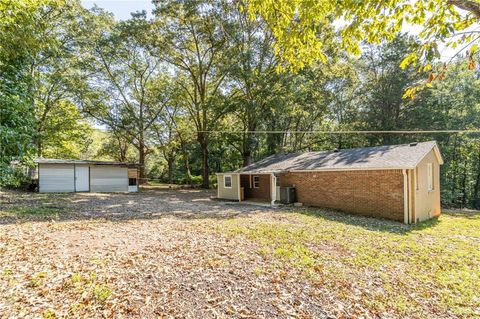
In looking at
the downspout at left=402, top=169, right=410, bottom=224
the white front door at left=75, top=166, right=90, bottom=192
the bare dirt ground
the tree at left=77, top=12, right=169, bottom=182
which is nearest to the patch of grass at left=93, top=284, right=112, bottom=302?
the bare dirt ground

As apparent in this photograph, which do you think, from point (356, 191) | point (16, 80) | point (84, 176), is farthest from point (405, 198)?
point (84, 176)

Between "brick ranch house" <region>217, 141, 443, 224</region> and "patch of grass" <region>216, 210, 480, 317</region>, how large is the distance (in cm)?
162

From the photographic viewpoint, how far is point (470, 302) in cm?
408

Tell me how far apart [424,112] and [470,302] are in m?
22.7

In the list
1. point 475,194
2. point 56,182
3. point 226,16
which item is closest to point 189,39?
point 226,16

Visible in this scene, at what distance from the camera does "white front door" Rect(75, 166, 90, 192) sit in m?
20.2

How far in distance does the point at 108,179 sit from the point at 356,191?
18671mm

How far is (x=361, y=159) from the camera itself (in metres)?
13.0

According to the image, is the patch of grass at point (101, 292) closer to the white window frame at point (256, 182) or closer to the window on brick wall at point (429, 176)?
the window on brick wall at point (429, 176)

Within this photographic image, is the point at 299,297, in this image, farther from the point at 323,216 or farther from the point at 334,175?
the point at 334,175

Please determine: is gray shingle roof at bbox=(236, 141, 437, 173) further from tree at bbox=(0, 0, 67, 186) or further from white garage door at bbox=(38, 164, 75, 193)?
white garage door at bbox=(38, 164, 75, 193)

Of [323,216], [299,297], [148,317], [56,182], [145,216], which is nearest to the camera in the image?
[148,317]

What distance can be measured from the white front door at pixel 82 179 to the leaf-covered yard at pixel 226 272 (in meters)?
13.4

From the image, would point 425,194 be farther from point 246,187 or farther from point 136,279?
point 136,279
